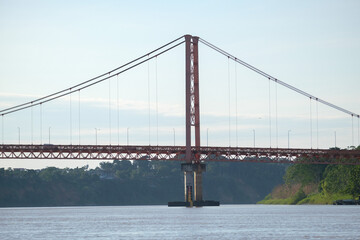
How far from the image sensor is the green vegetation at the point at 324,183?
16475cm

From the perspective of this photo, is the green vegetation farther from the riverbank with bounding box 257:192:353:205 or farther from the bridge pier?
the bridge pier

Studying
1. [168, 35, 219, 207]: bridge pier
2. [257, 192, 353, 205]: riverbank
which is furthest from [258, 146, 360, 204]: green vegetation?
[168, 35, 219, 207]: bridge pier

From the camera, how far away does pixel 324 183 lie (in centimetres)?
17550

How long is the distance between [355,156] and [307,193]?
32412 mm

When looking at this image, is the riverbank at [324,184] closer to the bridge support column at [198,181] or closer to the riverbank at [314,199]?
the riverbank at [314,199]

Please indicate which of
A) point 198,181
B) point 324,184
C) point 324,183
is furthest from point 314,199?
point 198,181

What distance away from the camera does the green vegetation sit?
165 meters

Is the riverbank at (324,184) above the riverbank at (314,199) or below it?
above

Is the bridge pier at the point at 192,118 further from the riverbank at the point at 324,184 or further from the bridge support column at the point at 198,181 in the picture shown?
the riverbank at the point at 324,184

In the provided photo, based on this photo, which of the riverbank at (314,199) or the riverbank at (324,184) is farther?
the riverbank at (314,199)

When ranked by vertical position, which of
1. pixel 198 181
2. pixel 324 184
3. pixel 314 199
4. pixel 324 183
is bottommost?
pixel 314 199

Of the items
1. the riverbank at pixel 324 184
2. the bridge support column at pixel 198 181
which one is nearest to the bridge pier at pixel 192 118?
the bridge support column at pixel 198 181

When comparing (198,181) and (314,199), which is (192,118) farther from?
(314,199)

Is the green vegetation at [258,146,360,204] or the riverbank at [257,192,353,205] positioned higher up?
the green vegetation at [258,146,360,204]
